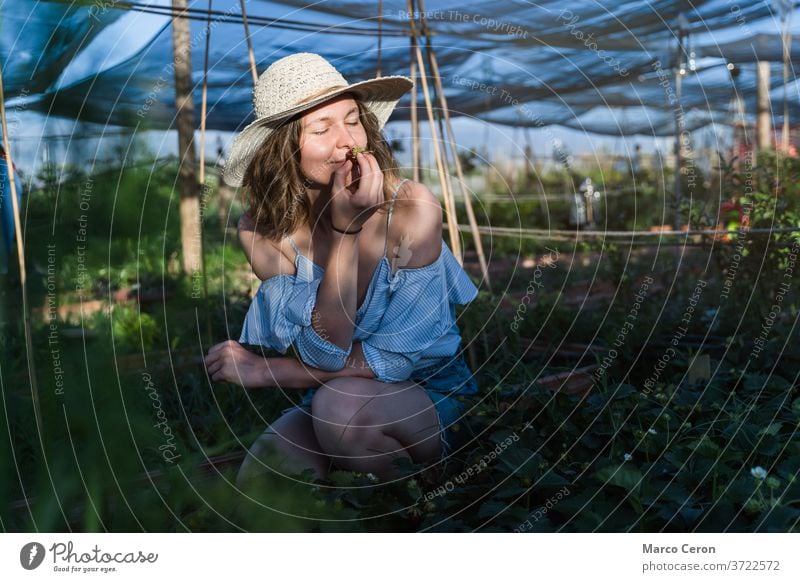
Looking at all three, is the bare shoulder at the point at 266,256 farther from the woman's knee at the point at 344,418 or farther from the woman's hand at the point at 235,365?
the woman's knee at the point at 344,418

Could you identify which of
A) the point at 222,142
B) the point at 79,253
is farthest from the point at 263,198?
the point at 222,142

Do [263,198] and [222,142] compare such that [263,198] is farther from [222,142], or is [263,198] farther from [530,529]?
[222,142]

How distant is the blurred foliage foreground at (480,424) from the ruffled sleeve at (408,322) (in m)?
0.24

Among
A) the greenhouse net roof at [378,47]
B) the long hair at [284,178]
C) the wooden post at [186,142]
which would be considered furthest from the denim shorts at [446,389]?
the wooden post at [186,142]

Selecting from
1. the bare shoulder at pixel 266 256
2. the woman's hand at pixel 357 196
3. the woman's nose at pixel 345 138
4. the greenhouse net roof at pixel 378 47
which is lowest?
the bare shoulder at pixel 266 256

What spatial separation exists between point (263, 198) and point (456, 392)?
717 millimetres

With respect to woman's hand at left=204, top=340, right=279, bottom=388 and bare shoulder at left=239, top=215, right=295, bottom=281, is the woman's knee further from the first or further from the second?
bare shoulder at left=239, top=215, right=295, bottom=281

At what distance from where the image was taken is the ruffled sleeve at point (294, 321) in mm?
1973

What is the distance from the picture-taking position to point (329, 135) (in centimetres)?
208

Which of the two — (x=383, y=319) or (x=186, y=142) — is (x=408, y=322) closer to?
(x=383, y=319)

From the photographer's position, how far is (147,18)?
10.5 feet

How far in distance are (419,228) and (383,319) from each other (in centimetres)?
24

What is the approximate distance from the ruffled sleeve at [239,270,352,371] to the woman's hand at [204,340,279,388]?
92 mm

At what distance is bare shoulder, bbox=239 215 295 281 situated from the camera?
2234mm
